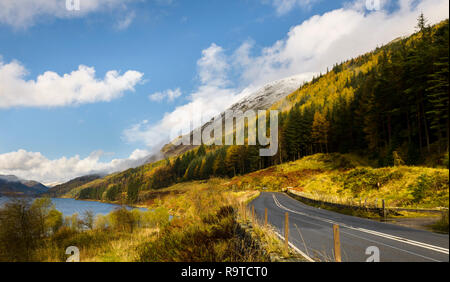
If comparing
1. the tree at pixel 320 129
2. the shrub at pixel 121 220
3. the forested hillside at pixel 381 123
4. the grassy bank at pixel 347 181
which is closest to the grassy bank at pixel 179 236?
the shrub at pixel 121 220

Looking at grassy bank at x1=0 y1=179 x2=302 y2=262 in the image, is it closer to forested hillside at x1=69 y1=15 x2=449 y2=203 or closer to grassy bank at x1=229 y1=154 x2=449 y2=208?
forested hillside at x1=69 y1=15 x2=449 y2=203

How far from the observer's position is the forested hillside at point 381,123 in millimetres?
4246

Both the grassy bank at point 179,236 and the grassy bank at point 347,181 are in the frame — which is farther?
the grassy bank at point 347,181

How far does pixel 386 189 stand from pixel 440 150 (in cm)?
1738

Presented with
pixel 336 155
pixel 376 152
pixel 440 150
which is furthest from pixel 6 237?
pixel 336 155

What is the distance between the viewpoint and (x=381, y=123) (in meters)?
19.7

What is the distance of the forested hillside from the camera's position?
13.9 feet

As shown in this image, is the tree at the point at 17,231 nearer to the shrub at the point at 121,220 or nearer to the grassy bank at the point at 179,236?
the grassy bank at the point at 179,236

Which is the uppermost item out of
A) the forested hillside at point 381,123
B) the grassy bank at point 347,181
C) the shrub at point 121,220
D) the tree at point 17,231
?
the forested hillside at point 381,123

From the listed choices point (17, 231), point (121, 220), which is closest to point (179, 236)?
point (17, 231)

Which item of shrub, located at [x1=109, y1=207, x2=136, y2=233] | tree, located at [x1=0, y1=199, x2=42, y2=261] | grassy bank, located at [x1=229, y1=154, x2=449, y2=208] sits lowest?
shrub, located at [x1=109, y1=207, x2=136, y2=233]

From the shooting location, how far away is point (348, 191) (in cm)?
2905

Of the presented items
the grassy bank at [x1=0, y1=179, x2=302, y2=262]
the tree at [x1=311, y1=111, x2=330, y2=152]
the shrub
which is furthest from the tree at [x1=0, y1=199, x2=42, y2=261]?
the tree at [x1=311, y1=111, x2=330, y2=152]
